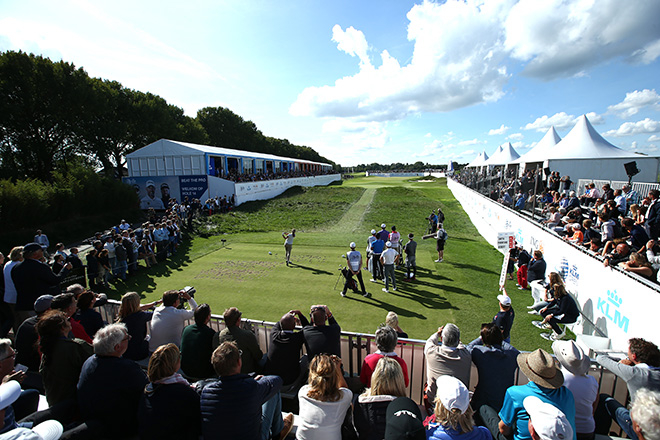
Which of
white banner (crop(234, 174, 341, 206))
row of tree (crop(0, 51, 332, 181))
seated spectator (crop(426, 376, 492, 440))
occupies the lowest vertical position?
seated spectator (crop(426, 376, 492, 440))

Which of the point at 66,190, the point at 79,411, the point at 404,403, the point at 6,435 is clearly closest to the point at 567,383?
the point at 404,403

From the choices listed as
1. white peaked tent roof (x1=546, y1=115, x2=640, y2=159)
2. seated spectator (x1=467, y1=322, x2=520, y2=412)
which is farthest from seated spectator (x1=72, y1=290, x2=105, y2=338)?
white peaked tent roof (x1=546, y1=115, x2=640, y2=159)

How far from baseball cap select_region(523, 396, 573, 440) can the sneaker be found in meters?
2.59

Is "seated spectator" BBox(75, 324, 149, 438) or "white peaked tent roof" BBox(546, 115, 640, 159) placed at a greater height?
"white peaked tent roof" BBox(546, 115, 640, 159)

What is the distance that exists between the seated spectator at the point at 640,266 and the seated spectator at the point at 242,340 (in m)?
7.26

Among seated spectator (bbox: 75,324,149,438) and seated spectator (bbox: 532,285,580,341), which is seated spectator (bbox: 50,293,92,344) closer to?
seated spectator (bbox: 75,324,149,438)

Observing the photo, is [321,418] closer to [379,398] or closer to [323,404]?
[323,404]

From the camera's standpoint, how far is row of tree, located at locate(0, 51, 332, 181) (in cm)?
2461

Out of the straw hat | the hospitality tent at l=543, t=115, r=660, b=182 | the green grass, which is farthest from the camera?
the hospitality tent at l=543, t=115, r=660, b=182

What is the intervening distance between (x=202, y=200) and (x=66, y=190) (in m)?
10.1

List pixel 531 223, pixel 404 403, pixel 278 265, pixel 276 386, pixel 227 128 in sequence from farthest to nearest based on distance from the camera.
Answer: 1. pixel 227 128
2. pixel 278 265
3. pixel 531 223
4. pixel 276 386
5. pixel 404 403

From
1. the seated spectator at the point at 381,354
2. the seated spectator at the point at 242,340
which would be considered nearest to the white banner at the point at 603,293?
the seated spectator at the point at 381,354

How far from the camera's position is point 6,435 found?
1.98 meters

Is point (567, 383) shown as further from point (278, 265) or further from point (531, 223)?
point (278, 265)
